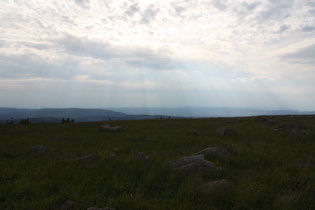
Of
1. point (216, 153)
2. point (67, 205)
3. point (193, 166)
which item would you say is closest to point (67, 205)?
point (67, 205)

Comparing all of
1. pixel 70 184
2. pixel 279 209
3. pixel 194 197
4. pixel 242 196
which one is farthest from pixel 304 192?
pixel 70 184

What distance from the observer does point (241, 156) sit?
874cm

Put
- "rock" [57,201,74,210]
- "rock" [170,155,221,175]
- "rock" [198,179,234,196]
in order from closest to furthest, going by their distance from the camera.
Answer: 1. "rock" [57,201,74,210]
2. "rock" [198,179,234,196]
3. "rock" [170,155,221,175]

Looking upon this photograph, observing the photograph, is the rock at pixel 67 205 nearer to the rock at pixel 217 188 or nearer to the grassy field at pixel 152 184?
the grassy field at pixel 152 184

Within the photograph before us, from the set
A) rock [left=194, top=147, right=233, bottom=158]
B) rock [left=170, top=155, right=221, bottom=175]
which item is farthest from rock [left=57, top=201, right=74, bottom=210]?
rock [left=194, top=147, right=233, bottom=158]

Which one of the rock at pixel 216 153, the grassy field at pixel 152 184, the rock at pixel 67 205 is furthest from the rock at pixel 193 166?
the rock at pixel 67 205

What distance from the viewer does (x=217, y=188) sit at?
5.10 m

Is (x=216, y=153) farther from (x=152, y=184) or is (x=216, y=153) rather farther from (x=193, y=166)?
(x=152, y=184)

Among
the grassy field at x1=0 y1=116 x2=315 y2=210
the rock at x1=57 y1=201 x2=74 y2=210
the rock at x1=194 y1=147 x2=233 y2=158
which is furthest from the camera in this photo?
the rock at x1=194 y1=147 x2=233 y2=158

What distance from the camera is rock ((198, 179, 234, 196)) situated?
16.5 feet

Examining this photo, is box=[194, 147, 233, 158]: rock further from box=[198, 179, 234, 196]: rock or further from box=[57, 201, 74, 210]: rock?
box=[57, 201, 74, 210]: rock

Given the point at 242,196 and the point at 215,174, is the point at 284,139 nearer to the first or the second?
the point at 215,174

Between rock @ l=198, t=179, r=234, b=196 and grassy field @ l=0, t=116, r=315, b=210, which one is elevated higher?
rock @ l=198, t=179, r=234, b=196

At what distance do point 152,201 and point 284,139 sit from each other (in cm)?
1210
